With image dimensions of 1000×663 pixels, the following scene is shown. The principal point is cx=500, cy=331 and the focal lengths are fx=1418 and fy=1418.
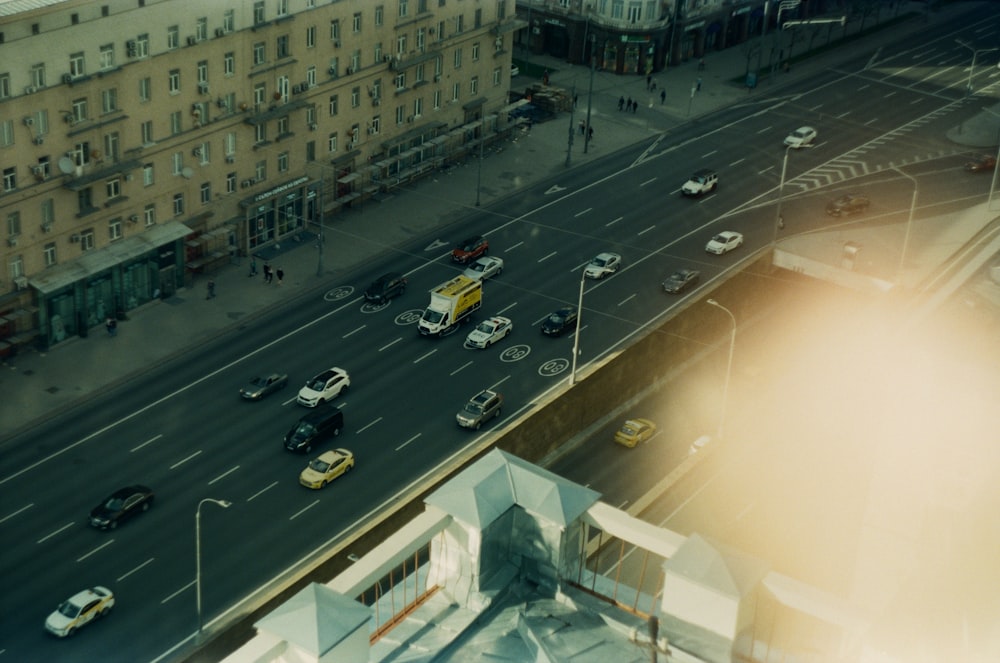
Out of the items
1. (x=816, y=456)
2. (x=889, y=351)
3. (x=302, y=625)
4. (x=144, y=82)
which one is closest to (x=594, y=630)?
(x=302, y=625)

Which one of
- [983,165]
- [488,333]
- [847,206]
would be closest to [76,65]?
[488,333]

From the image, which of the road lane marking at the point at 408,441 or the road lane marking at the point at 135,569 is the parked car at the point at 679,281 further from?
the road lane marking at the point at 135,569

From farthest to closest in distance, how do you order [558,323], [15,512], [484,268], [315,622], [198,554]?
[484,268]
[558,323]
[15,512]
[198,554]
[315,622]

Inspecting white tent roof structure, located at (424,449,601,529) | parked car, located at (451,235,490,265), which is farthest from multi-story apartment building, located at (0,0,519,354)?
white tent roof structure, located at (424,449,601,529)

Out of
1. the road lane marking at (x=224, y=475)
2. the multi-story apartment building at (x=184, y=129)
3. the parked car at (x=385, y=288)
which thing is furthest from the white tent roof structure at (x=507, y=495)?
the parked car at (x=385, y=288)

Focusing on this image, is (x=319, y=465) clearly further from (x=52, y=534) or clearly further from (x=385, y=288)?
(x=385, y=288)

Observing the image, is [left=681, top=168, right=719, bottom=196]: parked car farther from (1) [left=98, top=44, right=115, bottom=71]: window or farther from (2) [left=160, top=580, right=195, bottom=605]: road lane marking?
(2) [left=160, top=580, right=195, bottom=605]: road lane marking

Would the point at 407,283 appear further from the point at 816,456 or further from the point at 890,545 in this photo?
the point at 890,545
